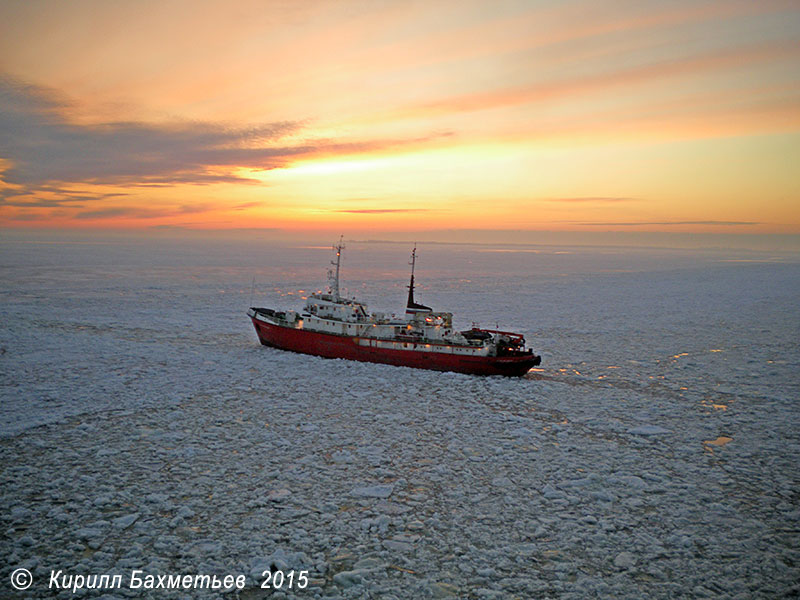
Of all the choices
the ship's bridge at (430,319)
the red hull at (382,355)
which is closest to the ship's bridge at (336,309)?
the red hull at (382,355)

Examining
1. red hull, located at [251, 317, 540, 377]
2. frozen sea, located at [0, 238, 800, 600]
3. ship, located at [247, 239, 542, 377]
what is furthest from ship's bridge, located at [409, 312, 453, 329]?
frozen sea, located at [0, 238, 800, 600]

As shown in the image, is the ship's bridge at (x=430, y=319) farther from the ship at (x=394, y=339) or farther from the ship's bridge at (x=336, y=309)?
the ship's bridge at (x=336, y=309)

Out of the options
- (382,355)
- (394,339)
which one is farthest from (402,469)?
(394,339)

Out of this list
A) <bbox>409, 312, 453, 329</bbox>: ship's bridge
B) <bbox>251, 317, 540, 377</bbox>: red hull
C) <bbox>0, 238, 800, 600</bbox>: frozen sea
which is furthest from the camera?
<bbox>409, 312, 453, 329</bbox>: ship's bridge

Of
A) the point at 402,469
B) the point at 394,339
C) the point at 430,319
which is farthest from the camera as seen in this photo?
the point at 430,319

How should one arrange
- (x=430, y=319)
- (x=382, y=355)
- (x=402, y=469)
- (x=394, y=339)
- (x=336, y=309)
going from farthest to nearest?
(x=336, y=309) → (x=430, y=319) → (x=394, y=339) → (x=382, y=355) → (x=402, y=469)

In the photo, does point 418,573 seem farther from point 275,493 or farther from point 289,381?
point 289,381

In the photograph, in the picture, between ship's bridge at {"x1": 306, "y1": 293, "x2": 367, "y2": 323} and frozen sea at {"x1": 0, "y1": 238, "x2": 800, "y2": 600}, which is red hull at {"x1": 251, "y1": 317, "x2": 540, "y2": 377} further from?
ship's bridge at {"x1": 306, "y1": 293, "x2": 367, "y2": 323}

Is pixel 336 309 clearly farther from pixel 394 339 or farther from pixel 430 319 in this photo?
pixel 430 319
